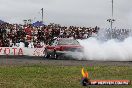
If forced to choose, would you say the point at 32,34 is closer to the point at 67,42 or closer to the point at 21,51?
the point at 21,51

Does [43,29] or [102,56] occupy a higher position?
[43,29]

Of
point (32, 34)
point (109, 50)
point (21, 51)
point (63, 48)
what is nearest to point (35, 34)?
point (32, 34)

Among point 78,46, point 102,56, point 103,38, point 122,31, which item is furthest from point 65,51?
point 122,31

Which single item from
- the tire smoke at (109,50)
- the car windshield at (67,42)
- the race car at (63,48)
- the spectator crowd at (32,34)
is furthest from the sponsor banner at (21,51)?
the tire smoke at (109,50)

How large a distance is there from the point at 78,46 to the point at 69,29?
35.0 feet

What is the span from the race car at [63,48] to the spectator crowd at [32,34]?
20.1 feet

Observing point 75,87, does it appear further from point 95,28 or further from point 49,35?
point 95,28

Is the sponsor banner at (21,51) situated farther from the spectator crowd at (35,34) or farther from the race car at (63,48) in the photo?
the race car at (63,48)

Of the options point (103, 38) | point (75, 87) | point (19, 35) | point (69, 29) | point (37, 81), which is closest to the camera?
point (75, 87)

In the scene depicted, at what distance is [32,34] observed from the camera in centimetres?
3438

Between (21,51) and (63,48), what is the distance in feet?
25.0

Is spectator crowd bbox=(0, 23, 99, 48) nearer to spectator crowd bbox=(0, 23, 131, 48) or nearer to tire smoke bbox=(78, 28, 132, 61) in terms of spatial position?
spectator crowd bbox=(0, 23, 131, 48)

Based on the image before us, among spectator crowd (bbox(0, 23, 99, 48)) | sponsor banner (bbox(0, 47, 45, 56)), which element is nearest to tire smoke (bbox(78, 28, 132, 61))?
sponsor banner (bbox(0, 47, 45, 56))

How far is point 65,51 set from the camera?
26.5 meters
